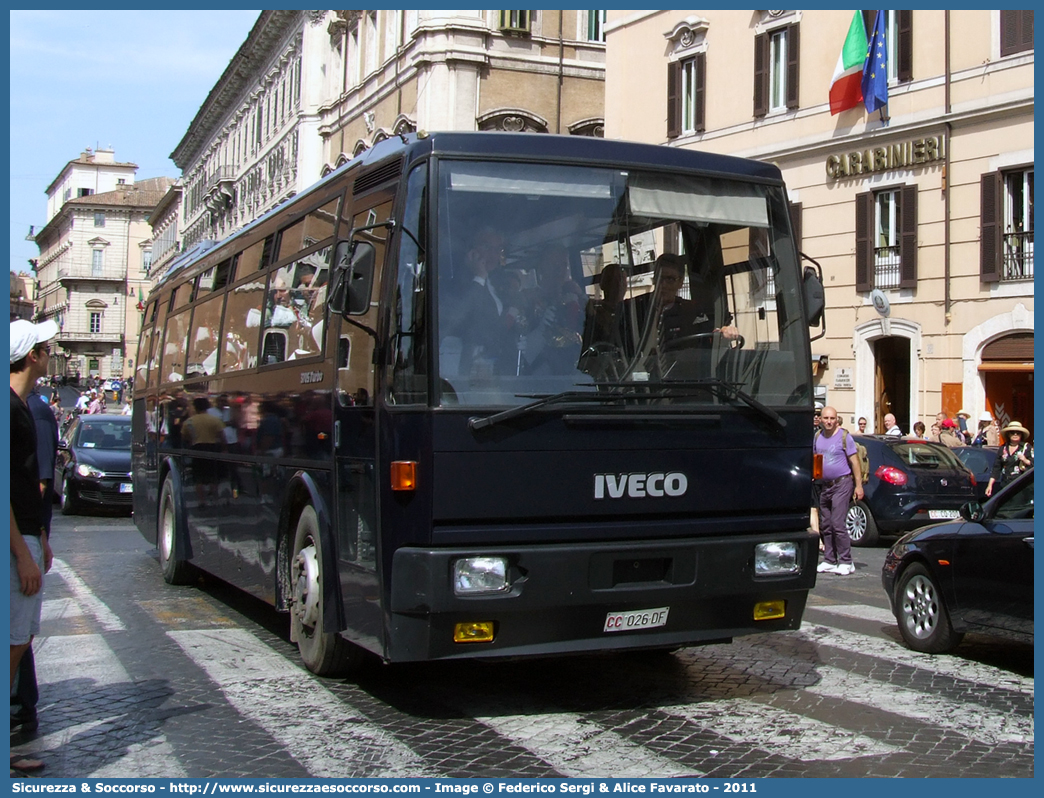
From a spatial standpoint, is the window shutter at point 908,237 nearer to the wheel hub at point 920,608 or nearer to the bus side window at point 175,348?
the bus side window at point 175,348

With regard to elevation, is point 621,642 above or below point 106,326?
below

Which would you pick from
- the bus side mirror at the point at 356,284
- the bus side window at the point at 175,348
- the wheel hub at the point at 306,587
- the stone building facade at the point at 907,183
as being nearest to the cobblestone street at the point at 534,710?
the wheel hub at the point at 306,587

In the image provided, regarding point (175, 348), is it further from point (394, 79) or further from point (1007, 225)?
point (394, 79)

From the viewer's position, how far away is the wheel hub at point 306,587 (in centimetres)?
727

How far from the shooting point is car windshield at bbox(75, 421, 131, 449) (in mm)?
21156

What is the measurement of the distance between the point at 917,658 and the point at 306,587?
3968 mm

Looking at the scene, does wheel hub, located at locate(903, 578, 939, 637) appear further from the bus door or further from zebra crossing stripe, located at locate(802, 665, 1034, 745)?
the bus door

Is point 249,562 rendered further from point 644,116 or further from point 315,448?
point 644,116

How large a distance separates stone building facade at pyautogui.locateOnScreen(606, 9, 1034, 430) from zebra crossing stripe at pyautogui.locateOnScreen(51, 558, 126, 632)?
15.0 metres

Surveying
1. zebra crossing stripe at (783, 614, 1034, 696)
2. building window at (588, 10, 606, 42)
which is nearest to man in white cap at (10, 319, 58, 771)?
zebra crossing stripe at (783, 614, 1034, 696)

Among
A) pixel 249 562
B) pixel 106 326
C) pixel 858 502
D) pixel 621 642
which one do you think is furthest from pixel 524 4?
pixel 106 326

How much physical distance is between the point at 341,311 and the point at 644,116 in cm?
2765

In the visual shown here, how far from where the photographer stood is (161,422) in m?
12.5

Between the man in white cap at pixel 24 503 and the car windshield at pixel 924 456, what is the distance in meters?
13.3
